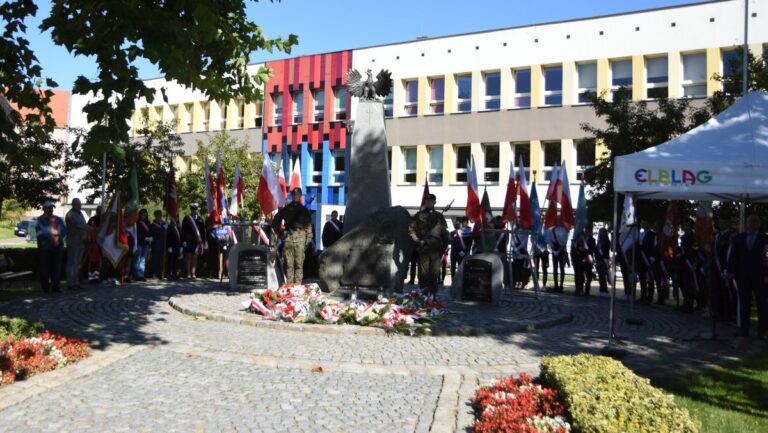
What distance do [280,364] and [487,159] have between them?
27.9m

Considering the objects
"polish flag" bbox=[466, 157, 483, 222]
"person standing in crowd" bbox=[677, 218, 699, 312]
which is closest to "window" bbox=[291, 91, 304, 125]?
"polish flag" bbox=[466, 157, 483, 222]

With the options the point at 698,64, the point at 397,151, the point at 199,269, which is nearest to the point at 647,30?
the point at 698,64

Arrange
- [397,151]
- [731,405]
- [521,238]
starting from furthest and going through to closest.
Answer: [397,151]
[521,238]
[731,405]

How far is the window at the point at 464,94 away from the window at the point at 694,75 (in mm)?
10608

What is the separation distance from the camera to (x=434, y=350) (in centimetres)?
866

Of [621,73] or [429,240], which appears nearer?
[429,240]

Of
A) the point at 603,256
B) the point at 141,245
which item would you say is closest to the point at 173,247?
the point at 141,245

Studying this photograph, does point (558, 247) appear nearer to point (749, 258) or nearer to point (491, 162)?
point (749, 258)

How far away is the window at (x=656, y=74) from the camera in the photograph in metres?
29.7

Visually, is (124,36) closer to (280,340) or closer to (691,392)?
(280,340)

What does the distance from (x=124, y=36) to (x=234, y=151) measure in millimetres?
25761

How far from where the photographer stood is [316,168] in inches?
1586

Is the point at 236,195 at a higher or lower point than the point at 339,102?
lower

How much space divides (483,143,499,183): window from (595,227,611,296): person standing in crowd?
53.6 ft
